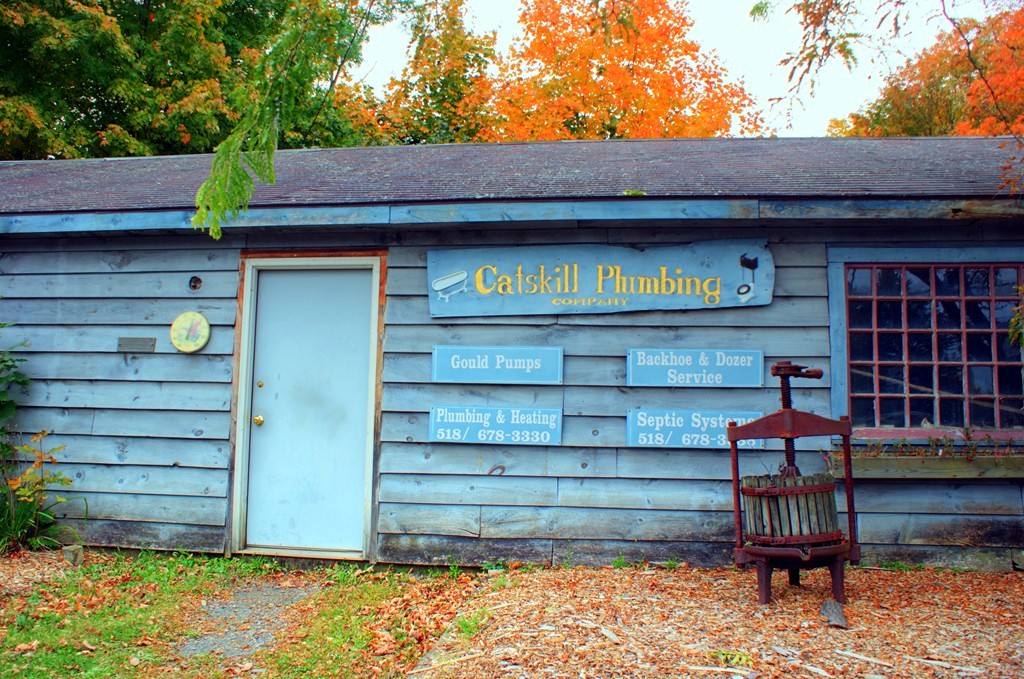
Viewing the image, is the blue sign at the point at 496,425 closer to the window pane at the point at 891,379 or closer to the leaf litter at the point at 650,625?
the leaf litter at the point at 650,625

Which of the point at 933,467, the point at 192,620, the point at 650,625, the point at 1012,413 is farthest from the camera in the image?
the point at 1012,413

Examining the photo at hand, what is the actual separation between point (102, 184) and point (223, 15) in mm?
9213

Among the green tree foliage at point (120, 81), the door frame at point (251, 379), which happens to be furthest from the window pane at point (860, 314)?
the green tree foliage at point (120, 81)

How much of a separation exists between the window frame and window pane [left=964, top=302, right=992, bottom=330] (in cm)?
28

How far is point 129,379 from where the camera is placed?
5.88 m

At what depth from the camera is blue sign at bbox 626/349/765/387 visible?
5305 millimetres

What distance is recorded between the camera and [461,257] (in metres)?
5.57

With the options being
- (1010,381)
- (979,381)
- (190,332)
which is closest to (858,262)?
(979,381)

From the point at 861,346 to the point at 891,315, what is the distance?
29cm

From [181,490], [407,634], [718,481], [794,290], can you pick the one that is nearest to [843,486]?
[718,481]

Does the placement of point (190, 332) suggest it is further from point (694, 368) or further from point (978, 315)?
point (978, 315)

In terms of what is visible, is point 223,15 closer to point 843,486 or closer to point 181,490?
point 181,490

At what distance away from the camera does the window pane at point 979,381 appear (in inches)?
204

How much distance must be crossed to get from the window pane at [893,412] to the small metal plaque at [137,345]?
16.7ft
